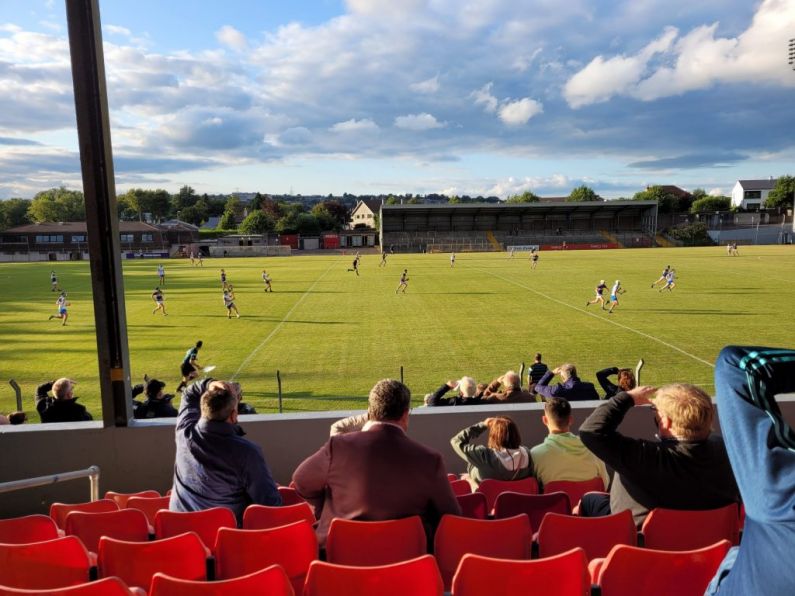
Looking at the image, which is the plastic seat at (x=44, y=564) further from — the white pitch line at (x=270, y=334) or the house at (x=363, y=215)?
the house at (x=363, y=215)

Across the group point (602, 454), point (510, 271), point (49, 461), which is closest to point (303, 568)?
point (602, 454)

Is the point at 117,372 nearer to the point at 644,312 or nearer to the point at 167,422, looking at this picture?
the point at 167,422

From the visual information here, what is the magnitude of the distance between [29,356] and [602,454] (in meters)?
17.0

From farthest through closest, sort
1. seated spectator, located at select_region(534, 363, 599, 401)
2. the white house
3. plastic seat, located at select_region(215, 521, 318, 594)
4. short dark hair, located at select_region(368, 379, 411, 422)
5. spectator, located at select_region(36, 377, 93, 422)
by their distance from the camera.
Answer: the white house < seated spectator, located at select_region(534, 363, 599, 401) < spectator, located at select_region(36, 377, 93, 422) < short dark hair, located at select_region(368, 379, 411, 422) < plastic seat, located at select_region(215, 521, 318, 594)

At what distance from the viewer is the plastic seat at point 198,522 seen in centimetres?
330

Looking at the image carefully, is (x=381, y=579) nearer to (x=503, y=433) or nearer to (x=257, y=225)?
(x=503, y=433)

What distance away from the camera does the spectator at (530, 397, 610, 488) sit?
403 cm

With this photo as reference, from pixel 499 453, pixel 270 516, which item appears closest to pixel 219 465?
pixel 270 516

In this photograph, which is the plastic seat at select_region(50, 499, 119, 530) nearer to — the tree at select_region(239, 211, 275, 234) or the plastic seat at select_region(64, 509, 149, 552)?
the plastic seat at select_region(64, 509, 149, 552)

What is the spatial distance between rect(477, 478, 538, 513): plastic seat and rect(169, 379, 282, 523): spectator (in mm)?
1423

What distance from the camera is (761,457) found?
1.31m

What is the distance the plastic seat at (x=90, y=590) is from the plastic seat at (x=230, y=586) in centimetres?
13

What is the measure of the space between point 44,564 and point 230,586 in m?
1.24

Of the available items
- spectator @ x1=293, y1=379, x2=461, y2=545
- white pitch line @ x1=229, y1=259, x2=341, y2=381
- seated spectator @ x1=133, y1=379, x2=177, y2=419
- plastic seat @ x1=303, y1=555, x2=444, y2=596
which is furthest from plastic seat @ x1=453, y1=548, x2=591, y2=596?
white pitch line @ x1=229, y1=259, x2=341, y2=381
